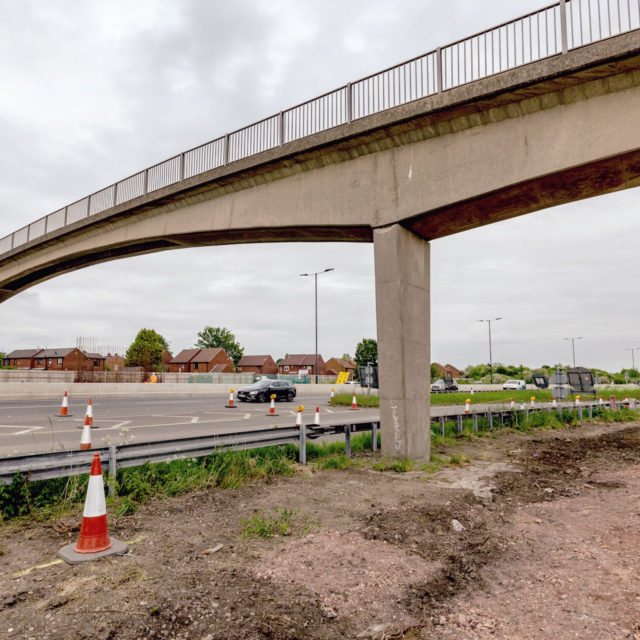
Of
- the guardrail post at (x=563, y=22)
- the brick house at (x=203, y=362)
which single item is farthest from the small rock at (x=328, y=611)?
the brick house at (x=203, y=362)

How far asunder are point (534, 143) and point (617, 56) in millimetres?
1547

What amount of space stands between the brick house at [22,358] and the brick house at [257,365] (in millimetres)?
40675

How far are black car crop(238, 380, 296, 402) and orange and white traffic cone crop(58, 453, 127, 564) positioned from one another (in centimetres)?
2081

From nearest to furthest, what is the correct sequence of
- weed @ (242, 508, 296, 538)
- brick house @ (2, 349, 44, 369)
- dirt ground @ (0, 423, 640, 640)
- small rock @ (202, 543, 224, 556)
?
1. dirt ground @ (0, 423, 640, 640)
2. small rock @ (202, 543, 224, 556)
3. weed @ (242, 508, 296, 538)
4. brick house @ (2, 349, 44, 369)

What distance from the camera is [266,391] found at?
25484mm

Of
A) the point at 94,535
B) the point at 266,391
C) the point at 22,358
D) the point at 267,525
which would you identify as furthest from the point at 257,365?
the point at 94,535

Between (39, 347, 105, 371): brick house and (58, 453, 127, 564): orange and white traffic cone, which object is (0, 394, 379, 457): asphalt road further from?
(39, 347, 105, 371): brick house

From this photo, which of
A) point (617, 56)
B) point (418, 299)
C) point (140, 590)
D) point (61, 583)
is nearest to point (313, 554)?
point (140, 590)

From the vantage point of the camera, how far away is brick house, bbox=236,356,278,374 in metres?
106

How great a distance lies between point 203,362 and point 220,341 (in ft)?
64.6

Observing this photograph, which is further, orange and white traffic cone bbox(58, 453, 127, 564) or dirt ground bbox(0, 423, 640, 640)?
orange and white traffic cone bbox(58, 453, 127, 564)

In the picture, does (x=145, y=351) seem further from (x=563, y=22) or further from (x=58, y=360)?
(x=563, y=22)

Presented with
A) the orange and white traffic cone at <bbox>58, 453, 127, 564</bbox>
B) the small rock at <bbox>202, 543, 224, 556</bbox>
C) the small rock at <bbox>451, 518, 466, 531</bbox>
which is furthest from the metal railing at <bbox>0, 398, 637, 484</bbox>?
the small rock at <bbox>451, 518, 466, 531</bbox>

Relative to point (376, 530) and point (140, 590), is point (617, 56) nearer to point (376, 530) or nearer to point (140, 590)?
point (376, 530)
